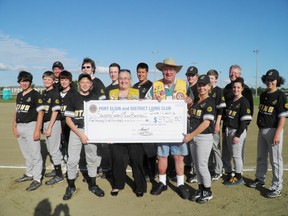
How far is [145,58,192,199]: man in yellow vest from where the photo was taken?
14.8ft

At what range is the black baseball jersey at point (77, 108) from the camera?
4410mm

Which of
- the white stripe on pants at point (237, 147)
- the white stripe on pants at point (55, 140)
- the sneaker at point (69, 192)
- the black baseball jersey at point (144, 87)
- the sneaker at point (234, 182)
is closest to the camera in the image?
the sneaker at point (69, 192)

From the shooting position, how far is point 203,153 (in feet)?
13.8

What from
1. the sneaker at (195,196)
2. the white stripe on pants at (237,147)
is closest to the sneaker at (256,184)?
the white stripe on pants at (237,147)

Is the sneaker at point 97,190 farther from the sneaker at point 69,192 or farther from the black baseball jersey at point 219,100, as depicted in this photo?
the black baseball jersey at point 219,100

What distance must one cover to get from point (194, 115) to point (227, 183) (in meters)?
1.81

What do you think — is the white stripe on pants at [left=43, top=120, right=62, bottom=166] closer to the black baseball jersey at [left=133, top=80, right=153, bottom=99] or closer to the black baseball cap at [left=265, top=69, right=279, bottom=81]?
the black baseball jersey at [left=133, top=80, right=153, bottom=99]

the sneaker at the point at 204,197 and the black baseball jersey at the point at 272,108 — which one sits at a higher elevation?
the black baseball jersey at the point at 272,108

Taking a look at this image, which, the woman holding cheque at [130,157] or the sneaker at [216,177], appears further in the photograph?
the sneaker at [216,177]

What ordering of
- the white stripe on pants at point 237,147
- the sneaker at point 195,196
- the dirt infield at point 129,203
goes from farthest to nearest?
the white stripe on pants at point 237,147, the sneaker at point 195,196, the dirt infield at point 129,203

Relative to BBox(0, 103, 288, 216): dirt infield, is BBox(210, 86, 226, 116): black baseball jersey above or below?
above

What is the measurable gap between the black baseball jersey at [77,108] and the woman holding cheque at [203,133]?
2010mm
